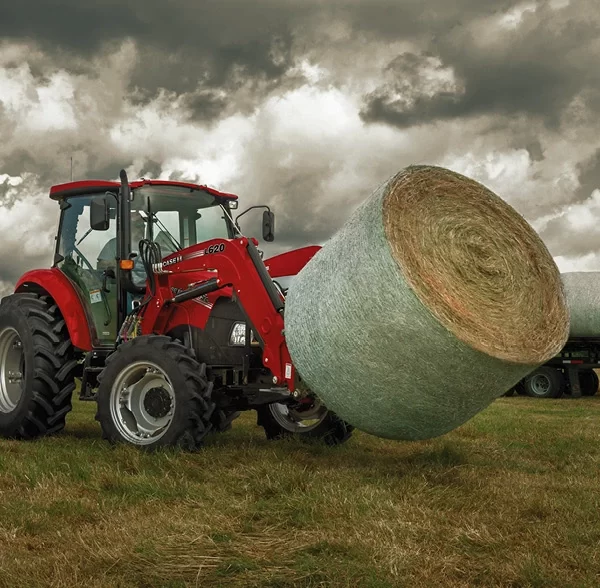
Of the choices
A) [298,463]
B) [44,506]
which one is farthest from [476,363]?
[44,506]

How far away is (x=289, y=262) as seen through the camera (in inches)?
293

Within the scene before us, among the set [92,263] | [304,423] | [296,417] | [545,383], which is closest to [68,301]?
[92,263]

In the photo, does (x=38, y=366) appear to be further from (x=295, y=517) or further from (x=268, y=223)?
(x=295, y=517)

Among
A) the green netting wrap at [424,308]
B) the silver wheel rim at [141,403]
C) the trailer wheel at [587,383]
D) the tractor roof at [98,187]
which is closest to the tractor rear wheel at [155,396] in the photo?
the silver wheel rim at [141,403]

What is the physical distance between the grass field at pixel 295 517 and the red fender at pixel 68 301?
3.20 ft

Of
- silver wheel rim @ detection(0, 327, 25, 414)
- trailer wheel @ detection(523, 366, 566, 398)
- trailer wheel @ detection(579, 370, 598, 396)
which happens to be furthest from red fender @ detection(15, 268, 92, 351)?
trailer wheel @ detection(579, 370, 598, 396)

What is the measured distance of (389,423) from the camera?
560 centimetres

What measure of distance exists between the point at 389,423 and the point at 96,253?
3.66 meters

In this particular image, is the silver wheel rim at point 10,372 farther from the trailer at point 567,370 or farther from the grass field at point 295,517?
the trailer at point 567,370

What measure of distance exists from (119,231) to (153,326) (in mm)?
873

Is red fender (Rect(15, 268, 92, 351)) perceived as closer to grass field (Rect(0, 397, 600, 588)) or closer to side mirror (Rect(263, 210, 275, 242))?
grass field (Rect(0, 397, 600, 588))

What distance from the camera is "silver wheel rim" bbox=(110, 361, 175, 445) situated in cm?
680

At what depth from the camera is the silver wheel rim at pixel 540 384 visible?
17.0 meters

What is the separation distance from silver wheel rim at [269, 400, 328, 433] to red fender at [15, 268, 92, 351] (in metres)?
1.82
